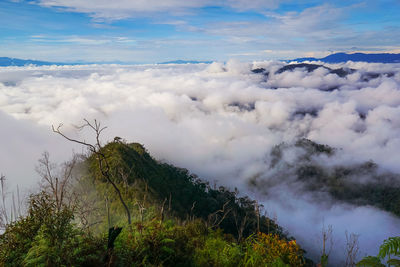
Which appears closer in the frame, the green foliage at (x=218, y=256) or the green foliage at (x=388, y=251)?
the green foliage at (x=388, y=251)

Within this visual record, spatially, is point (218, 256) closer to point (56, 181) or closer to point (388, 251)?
point (388, 251)

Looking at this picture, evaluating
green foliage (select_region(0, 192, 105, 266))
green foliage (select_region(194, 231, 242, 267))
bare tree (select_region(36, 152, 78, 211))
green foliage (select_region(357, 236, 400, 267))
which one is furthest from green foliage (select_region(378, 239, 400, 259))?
bare tree (select_region(36, 152, 78, 211))

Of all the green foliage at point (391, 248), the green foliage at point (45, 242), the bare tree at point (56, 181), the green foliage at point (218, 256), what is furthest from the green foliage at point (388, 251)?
Result: the bare tree at point (56, 181)

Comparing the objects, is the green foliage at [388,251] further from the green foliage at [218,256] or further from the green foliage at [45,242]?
the green foliage at [45,242]

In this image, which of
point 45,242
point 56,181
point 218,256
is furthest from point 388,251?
point 56,181

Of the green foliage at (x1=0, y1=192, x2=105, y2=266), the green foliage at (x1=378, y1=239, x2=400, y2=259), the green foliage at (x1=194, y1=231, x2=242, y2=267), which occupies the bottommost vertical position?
the green foliage at (x1=194, y1=231, x2=242, y2=267)

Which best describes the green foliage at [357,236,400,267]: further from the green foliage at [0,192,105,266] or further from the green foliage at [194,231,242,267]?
the green foliage at [0,192,105,266]

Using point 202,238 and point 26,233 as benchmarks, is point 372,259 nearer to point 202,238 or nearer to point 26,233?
point 202,238

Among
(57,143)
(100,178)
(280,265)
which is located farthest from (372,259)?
(57,143)

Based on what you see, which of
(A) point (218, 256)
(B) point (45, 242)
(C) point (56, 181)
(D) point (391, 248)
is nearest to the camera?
(B) point (45, 242)

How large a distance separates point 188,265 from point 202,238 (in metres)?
1.42

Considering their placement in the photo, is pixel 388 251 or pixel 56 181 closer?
pixel 56 181

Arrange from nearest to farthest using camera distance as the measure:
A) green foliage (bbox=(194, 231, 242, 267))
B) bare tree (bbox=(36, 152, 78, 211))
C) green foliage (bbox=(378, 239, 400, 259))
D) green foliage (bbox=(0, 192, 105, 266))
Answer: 1. green foliage (bbox=(0, 192, 105, 266))
2. bare tree (bbox=(36, 152, 78, 211))
3. green foliage (bbox=(378, 239, 400, 259))
4. green foliage (bbox=(194, 231, 242, 267))

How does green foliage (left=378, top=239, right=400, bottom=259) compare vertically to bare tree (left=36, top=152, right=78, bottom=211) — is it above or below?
below
